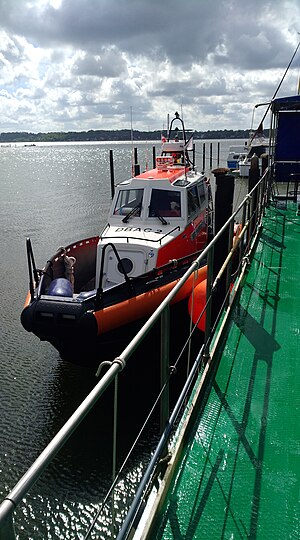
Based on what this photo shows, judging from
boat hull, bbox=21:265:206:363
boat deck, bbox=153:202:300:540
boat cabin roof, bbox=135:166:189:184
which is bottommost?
boat hull, bbox=21:265:206:363

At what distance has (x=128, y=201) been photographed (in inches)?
366

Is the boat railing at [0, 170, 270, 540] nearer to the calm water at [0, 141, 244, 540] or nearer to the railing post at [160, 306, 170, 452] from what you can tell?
the railing post at [160, 306, 170, 452]

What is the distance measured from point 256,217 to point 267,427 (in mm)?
6405

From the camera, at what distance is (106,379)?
179 cm

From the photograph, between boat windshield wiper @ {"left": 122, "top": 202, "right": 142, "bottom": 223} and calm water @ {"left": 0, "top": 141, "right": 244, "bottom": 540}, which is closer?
calm water @ {"left": 0, "top": 141, "right": 244, "bottom": 540}

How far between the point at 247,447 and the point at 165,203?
260 inches

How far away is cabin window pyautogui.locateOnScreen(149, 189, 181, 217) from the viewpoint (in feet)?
29.3

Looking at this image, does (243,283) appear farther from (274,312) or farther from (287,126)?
(287,126)

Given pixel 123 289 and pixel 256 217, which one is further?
pixel 256 217

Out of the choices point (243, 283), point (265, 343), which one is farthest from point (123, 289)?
point (265, 343)

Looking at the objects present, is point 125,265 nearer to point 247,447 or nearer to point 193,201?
point 193,201

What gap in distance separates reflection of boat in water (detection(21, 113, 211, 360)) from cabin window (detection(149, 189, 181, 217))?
0.07 feet

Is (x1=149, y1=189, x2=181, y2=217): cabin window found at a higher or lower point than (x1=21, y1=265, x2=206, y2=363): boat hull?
higher

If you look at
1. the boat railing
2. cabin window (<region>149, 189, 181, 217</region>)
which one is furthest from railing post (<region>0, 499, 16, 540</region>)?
cabin window (<region>149, 189, 181, 217</region>)
